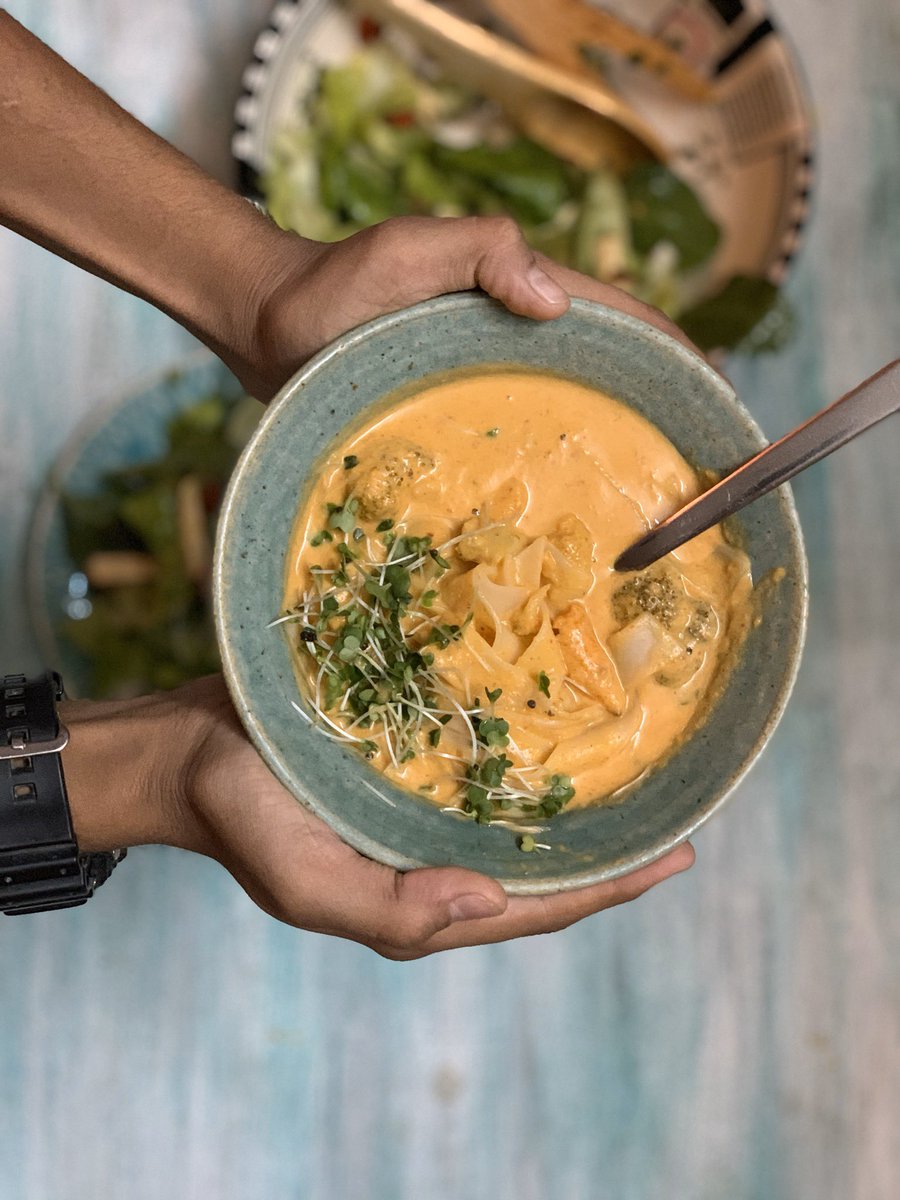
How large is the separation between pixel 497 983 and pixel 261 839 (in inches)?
56.8

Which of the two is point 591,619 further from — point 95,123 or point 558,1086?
point 558,1086

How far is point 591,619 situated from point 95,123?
1.24 meters

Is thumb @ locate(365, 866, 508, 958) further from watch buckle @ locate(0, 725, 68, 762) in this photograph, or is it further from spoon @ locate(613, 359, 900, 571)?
watch buckle @ locate(0, 725, 68, 762)

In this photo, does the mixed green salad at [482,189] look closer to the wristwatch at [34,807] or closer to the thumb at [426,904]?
the wristwatch at [34,807]

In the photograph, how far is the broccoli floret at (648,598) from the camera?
1.82 metres

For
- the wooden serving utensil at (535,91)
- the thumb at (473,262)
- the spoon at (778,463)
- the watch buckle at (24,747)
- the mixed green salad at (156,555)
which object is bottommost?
the watch buckle at (24,747)

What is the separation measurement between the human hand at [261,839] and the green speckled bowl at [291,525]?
9 cm

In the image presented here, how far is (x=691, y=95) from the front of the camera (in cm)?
317

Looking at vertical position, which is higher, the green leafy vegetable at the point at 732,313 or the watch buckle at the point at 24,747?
the green leafy vegetable at the point at 732,313

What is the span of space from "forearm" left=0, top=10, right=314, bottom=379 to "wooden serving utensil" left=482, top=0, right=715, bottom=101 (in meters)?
1.34

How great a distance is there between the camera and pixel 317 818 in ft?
5.90

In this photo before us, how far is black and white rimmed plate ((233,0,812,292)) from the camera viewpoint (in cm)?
288

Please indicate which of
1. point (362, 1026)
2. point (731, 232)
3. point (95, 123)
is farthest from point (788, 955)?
point (95, 123)

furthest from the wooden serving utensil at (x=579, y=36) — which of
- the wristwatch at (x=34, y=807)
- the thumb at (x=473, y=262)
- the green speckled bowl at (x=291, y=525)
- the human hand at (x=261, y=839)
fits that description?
the wristwatch at (x=34, y=807)
